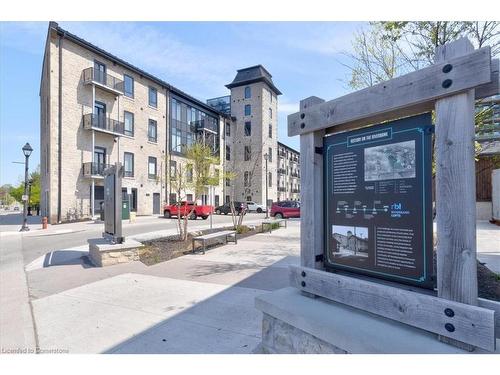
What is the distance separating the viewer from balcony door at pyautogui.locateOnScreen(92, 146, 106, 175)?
25.9 m

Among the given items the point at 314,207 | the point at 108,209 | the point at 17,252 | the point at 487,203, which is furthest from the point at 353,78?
the point at 487,203

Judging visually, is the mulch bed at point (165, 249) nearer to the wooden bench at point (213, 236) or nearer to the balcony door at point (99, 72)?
the wooden bench at point (213, 236)

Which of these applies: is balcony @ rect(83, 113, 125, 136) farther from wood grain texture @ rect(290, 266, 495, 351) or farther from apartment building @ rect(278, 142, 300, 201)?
apartment building @ rect(278, 142, 300, 201)

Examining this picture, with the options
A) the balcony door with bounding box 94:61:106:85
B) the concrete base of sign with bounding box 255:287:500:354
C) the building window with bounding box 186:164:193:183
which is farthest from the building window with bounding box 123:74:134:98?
the concrete base of sign with bounding box 255:287:500:354

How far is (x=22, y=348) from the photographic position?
354 centimetres

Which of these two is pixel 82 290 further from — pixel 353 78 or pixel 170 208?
pixel 170 208

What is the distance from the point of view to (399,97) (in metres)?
2.33

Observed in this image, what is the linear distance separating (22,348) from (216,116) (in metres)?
43.3

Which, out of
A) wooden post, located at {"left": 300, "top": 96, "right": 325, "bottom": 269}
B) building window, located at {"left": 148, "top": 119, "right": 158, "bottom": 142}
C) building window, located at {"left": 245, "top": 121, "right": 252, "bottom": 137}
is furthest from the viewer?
building window, located at {"left": 245, "top": 121, "right": 252, "bottom": 137}

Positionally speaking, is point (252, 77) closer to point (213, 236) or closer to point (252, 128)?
point (252, 128)

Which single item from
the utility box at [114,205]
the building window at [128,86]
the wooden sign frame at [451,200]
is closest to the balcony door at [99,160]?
the building window at [128,86]

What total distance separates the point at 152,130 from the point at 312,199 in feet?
109

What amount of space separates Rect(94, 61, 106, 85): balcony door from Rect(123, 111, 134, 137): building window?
12.5 ft

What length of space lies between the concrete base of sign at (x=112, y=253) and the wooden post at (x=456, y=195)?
7.69 m
